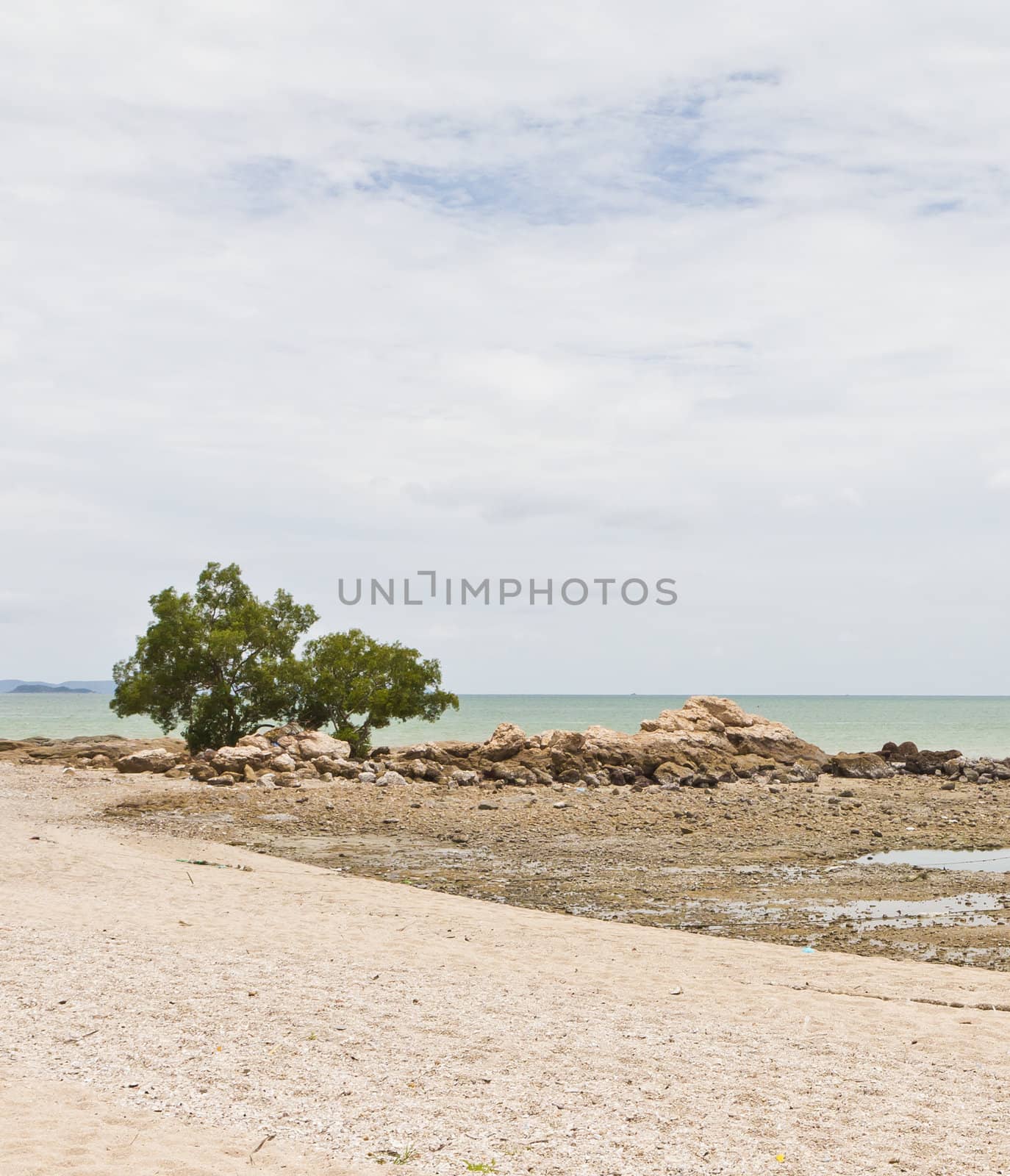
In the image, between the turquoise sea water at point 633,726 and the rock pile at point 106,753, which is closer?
the rock pile at point 106,753

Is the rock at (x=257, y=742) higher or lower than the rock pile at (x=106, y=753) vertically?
higher

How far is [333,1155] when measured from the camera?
6.30m

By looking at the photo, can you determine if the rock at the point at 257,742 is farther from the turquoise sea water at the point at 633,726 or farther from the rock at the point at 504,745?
the turquoise sea water at the point at 633,726

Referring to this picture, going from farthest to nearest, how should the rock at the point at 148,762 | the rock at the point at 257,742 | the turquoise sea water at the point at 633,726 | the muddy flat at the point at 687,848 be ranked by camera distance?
the turquoise sea water at the point at 633,726 < the rock at the point at 148,762 < the rock at the point at 257,742 < the muddy flat at the point at 687,848

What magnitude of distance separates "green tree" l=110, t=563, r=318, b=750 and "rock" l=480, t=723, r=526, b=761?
7.40 m

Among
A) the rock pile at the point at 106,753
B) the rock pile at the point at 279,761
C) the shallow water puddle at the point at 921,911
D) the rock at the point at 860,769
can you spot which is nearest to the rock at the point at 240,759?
the rock pile at the point at 279,761

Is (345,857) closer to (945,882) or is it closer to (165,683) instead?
(945,882)

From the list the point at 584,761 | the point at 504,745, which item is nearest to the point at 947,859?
the point at 584,761

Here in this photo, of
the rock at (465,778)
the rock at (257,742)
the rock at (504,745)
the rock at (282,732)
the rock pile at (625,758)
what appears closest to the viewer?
the rock at (465,778)

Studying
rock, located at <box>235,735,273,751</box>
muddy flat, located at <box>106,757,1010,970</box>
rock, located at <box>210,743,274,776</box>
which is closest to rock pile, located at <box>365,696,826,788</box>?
muddy flat, located at <box>106,757,1010,970</box>

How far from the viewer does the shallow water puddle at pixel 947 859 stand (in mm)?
18672

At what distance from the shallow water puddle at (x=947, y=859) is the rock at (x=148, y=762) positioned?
24.1 metres

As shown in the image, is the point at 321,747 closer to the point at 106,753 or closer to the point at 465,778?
the point at 465,778

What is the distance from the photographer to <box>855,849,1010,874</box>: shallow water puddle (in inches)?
735
